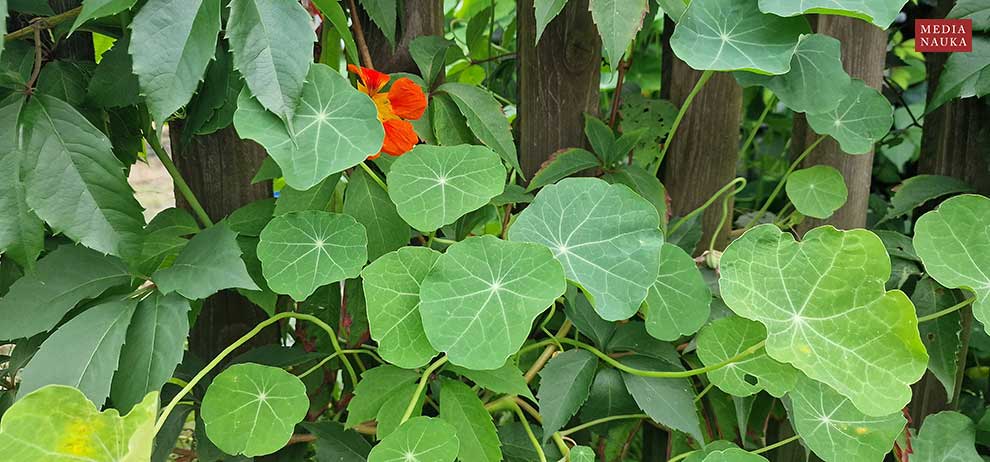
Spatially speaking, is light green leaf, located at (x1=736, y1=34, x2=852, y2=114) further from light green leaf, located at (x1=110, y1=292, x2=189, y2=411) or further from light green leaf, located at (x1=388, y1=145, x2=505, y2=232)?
light green leaf, located at (x1=110, y1=292, x2=189, y2=411)

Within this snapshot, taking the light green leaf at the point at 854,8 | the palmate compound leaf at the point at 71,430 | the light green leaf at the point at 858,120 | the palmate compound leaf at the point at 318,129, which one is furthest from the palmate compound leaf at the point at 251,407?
the light green leaf at the point at 858,120

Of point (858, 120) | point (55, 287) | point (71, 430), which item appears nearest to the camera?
point (71, 430)

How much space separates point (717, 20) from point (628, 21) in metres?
0.14

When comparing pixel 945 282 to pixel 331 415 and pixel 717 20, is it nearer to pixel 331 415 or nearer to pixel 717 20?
pixel 717 20

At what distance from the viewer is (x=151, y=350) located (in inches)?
32.5

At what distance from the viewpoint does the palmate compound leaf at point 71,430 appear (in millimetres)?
723

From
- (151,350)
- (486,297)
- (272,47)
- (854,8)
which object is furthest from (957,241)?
(151,350)

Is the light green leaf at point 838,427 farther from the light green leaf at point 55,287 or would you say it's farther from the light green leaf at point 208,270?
the light green leaf at point 55,287

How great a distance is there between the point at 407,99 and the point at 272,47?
0.23 metres

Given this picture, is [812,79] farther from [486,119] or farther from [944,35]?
[486,119]

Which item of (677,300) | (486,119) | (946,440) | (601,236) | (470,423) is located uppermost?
(486,119)

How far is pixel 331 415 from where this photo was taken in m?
1.29

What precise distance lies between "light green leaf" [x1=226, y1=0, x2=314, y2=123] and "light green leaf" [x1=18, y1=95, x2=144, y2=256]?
18 centimetres

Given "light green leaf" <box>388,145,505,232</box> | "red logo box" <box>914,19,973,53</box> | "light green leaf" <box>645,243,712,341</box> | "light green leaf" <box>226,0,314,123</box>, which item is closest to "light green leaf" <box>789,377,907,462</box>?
"light green leaf" <box>645,243,712,341</box>
